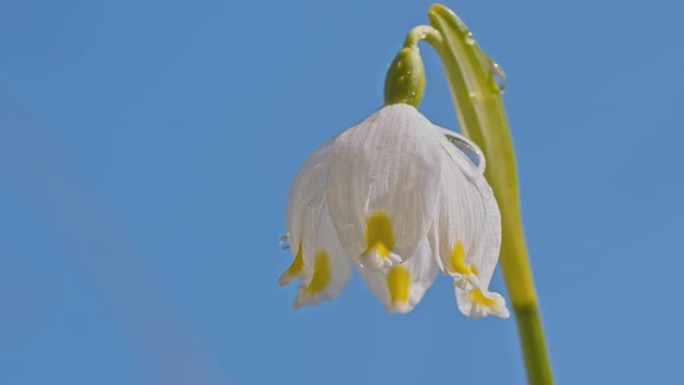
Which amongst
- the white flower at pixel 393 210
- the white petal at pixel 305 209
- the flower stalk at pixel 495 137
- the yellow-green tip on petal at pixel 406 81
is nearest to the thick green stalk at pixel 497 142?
the flower stalk at pixel 495 137

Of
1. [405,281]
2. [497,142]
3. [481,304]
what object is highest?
[497,142]

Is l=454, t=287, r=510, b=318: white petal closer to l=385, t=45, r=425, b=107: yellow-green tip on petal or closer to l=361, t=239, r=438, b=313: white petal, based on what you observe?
l=361, t=239, r=438, b=313: white petal

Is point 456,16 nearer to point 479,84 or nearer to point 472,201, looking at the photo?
point 479,84

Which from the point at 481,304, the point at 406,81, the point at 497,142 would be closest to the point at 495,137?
the point at 497,142

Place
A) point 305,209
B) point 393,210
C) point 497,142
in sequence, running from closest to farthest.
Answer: point 393,210
point 305,209
point 497,142

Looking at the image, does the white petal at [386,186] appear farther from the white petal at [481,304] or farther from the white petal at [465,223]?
the white petal at [481,304]

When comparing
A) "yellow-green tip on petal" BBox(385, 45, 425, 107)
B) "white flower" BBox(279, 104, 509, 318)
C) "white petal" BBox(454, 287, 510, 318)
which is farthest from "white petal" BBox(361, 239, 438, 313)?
"yellow-green tip on petal" BBox(385, 45, 425, 107)

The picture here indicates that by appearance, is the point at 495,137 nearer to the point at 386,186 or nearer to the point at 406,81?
the point at 406,81
